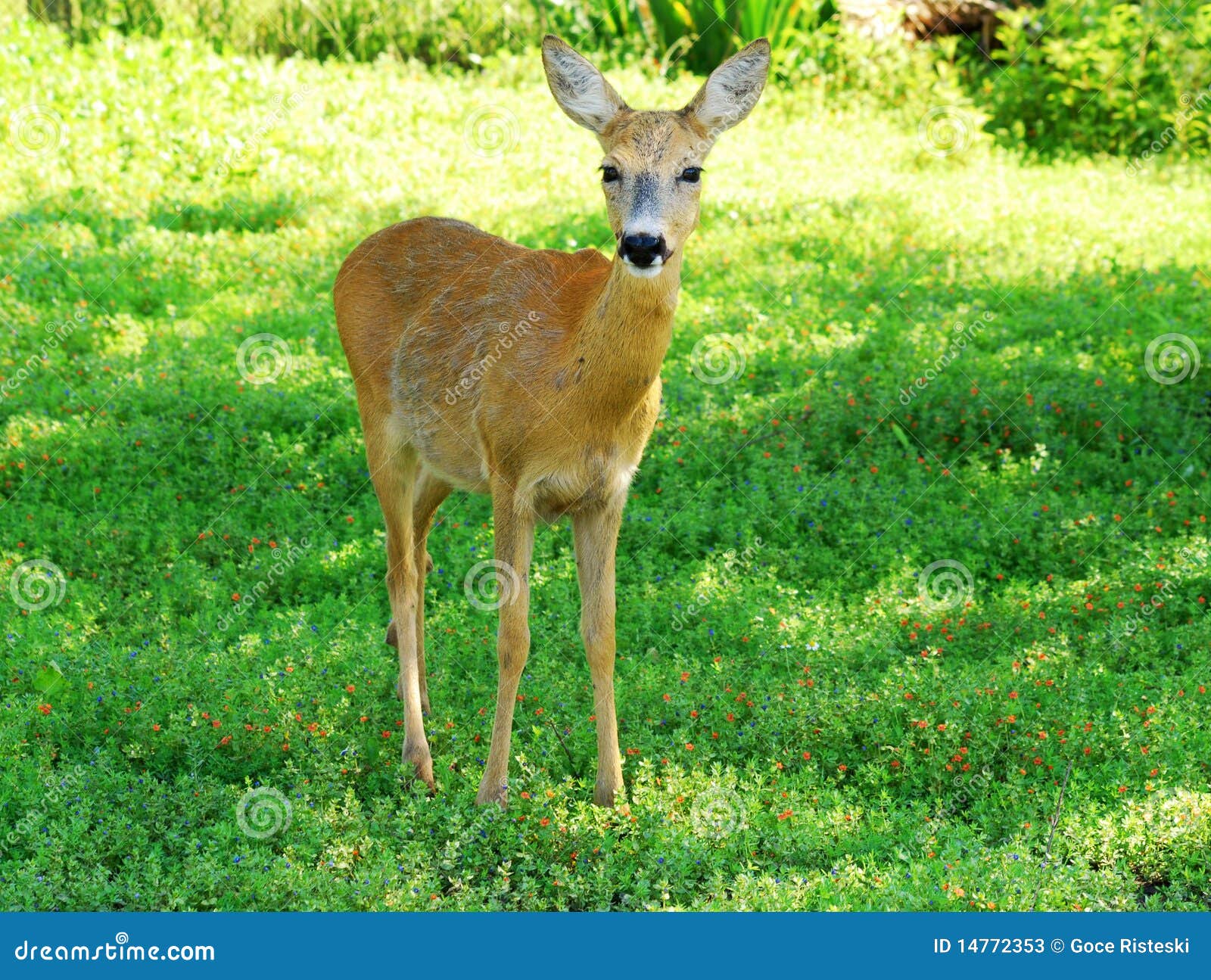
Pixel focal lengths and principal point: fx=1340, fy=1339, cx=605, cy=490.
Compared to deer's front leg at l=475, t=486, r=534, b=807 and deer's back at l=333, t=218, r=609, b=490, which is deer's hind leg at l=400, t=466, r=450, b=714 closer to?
deer's back at l=333, t=218, r=609, b=490

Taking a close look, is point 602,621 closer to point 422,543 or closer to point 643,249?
point 422,543

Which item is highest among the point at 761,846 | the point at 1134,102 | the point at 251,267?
the point at 1134,102

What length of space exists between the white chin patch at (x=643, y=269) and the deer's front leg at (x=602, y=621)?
1.15 metres

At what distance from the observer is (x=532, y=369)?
208 inches

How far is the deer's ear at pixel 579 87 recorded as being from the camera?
5.11 meters

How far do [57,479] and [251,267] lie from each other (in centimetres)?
296

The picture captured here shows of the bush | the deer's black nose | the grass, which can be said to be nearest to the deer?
the deer's black nose

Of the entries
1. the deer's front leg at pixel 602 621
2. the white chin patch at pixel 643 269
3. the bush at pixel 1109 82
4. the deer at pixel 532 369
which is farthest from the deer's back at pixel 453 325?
the bush at pixel 1109 82

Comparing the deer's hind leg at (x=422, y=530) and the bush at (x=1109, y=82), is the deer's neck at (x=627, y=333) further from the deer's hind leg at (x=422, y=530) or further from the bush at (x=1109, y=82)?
the bush at (x=1109, y=82)

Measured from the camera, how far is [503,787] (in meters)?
5.37

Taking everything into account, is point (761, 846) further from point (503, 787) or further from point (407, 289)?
point (407, 289)

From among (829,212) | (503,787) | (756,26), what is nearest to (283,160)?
(829,212)

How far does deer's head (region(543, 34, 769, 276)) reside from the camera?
15.0 feet

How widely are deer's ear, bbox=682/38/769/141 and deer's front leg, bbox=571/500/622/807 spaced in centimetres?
154
